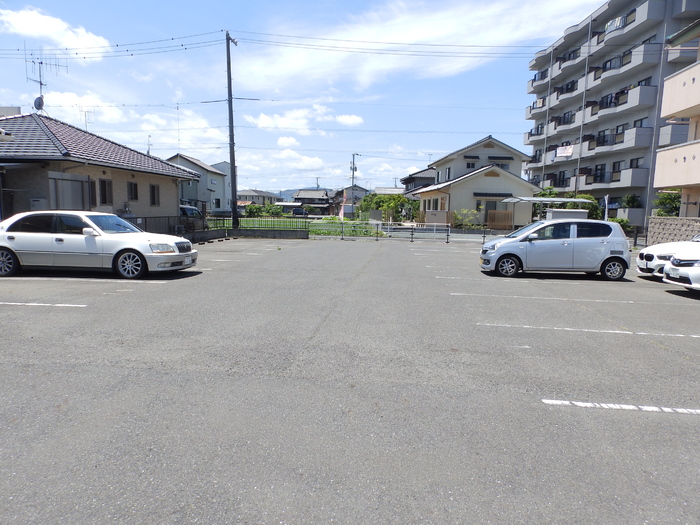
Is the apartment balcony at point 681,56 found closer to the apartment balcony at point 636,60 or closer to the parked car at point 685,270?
the apartment balcony at point 636,60

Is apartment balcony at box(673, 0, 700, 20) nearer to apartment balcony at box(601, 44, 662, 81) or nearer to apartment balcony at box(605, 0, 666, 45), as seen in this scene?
apartment balcony at box(605, 0, 666, 45)

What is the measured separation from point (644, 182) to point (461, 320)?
3449 centimetres

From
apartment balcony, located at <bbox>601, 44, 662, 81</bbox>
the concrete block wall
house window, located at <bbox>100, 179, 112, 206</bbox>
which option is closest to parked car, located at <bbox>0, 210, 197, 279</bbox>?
house window, located at <bbox>100, 179, 112, 206</bbox>

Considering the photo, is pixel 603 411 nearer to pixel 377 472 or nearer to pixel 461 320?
pixel 377 472

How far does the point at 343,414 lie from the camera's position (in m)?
3.87

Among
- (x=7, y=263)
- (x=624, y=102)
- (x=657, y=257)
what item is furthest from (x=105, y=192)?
(x=624, y=102)

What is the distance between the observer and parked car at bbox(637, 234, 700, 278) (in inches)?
482

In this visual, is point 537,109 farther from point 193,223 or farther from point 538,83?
point 193,223

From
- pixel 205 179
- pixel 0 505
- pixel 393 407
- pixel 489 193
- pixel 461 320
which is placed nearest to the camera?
pixel 0 505

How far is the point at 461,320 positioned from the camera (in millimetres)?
7332

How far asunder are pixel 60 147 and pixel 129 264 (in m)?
8.13

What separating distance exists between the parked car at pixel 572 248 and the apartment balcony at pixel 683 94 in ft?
35.3

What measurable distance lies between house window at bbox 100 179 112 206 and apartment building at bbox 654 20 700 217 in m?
23.9

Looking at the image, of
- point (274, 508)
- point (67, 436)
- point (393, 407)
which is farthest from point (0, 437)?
point (393, 407)
